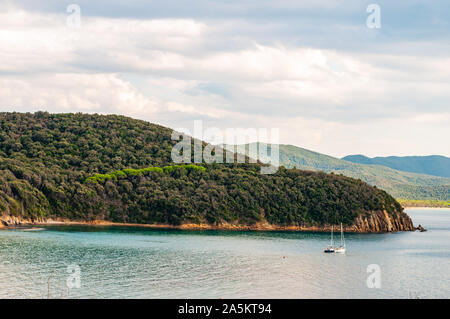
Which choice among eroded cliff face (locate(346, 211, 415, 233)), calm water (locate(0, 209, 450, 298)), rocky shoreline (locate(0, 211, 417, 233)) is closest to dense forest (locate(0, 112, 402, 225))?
rocky shoreline (locate(0, 211, 417, 233))

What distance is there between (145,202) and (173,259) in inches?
2339

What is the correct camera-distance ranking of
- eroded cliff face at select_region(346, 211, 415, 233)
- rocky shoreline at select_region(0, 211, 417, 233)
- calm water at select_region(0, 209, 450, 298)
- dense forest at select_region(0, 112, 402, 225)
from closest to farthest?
1. calm water at select_region(0, 209, 450, 298)
2. dense forest at select_region(0, 112, 402, 225)
3. rocky shoreline at select_region(0, 211, 417, 233)
4. eroded cliff face at select_region(346, 211, 415, 233)

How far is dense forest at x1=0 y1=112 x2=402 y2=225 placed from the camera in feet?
441

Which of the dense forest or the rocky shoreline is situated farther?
the rocky shoreline

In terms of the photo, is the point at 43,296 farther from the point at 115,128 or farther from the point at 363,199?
the point at 115,128

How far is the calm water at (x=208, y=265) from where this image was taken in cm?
6056

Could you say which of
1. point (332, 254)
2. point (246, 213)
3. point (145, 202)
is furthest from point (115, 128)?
point (332, 254)

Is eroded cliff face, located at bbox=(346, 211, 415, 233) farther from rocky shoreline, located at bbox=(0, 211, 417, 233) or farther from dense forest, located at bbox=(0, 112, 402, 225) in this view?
dense forest, located at bbox=(0, 112, 402, 225)

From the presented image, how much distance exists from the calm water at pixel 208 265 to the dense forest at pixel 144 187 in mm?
14009

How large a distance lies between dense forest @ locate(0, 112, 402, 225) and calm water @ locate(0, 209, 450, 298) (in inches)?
552

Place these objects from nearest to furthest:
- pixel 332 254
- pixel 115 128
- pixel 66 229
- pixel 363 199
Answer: pixel 332 254, pixel 66 229, pixel 363 199, pixel 115 128

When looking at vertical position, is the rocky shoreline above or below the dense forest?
below

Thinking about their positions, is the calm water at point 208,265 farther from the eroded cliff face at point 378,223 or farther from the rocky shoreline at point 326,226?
the eroded cliff face at point 378,223
